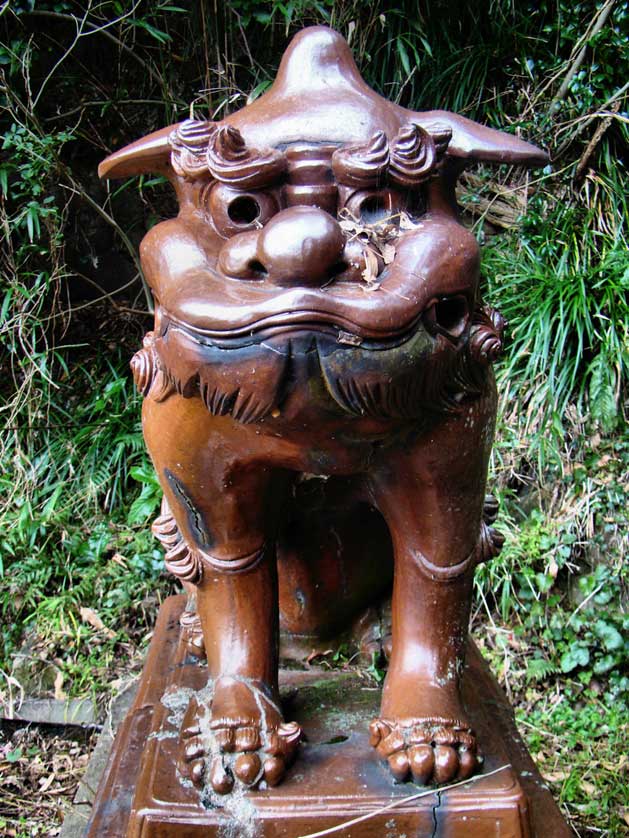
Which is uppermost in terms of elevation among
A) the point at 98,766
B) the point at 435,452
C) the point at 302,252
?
the point at 302,252

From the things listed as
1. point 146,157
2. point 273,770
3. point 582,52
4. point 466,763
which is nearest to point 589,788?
point 466,763

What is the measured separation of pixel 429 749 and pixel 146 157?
0.67 m

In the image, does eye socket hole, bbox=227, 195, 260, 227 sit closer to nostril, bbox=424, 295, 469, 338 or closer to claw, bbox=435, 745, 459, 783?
nostril, bbox=424, 295, 469, 338

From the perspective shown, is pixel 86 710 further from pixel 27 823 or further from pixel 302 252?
pixel 302 252

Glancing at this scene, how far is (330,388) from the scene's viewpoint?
646 mm

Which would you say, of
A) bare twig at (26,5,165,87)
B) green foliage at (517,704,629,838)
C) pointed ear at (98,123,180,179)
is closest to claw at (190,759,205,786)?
pointed ear at (98,123,180,179)

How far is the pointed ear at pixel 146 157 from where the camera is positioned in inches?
31.5

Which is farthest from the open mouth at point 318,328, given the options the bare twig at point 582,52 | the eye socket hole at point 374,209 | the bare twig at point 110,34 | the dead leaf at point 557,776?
the bare twig at point 582,52

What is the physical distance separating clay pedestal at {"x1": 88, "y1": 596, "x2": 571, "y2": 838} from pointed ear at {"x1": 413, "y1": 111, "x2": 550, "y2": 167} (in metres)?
0.63

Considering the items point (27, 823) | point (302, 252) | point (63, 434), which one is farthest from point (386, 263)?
point (63, 434)

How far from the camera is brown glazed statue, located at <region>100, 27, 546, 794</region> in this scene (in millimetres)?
638

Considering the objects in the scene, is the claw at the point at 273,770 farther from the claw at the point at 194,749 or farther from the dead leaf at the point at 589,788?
the dead leaf at the point at 589,788

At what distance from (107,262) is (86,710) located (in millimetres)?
1401

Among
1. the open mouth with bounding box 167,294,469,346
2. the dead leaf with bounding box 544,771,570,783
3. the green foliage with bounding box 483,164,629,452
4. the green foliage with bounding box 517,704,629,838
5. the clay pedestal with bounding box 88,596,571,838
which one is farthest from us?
the green foliage with bounding box 483,164,629,452
